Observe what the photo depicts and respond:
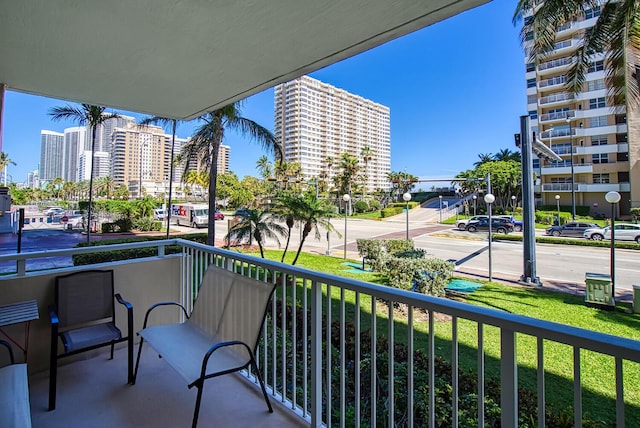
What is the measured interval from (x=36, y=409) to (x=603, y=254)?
1920cm

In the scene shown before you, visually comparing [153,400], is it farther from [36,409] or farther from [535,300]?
[535,300]

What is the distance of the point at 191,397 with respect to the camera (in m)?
2.02

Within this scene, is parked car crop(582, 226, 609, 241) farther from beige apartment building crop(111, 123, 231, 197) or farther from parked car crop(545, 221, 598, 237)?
beige apartment building crop(111, 123, 231, 197)

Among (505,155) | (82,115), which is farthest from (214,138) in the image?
(505,155)

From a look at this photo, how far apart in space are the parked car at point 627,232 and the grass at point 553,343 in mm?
12288

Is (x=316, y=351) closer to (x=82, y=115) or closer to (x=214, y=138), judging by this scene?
(x=214, y=138)

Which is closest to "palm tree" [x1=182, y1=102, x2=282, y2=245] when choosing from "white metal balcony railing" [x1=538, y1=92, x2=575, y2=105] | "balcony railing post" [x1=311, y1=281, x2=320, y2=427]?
"balcony railing post" [x1=311, y1=281, x2=320, y2=427]

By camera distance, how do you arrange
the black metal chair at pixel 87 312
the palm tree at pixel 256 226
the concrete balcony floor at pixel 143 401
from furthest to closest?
the palm tree at pixel 256 226
the black metal chair at pixel 87 312
the concrete balcony floor at pixel 143 401

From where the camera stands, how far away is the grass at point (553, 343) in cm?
369

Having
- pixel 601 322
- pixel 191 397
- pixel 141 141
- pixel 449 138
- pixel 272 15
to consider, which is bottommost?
pixel 601 322

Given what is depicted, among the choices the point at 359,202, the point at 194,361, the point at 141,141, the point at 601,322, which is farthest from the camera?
the point at 359,202

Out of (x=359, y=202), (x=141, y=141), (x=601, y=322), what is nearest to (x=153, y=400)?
(x=601, y=322)

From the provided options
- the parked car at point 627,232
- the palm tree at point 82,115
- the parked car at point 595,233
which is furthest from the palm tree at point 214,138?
the parked car at point 627,232

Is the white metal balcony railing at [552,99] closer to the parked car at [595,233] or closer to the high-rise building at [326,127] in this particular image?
the parked car at [595,233]
